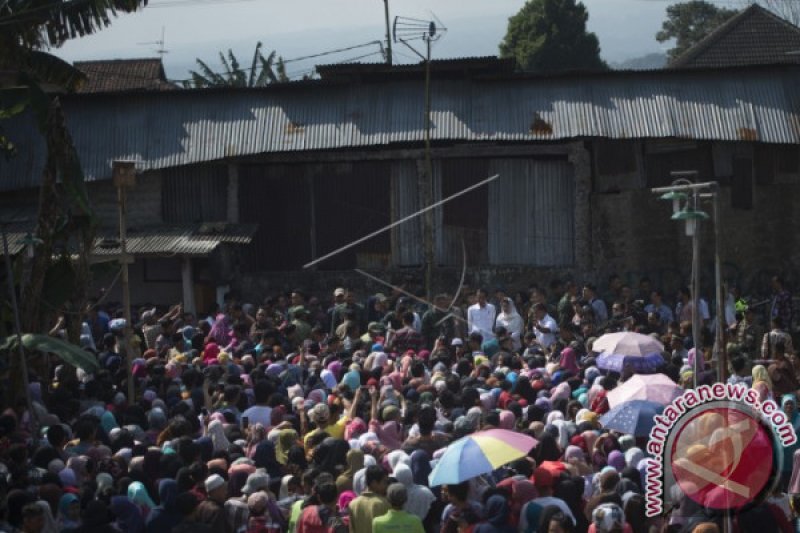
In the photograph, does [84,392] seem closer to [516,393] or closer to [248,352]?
[248,352]

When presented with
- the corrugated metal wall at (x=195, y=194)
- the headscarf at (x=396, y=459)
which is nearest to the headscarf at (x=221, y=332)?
the corrugated metal wall at (x=195, y=194)

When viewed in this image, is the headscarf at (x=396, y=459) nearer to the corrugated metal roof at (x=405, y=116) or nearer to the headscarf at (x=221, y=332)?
the headscarf at (x=221, y=332)

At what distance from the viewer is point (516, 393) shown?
15.4 meters

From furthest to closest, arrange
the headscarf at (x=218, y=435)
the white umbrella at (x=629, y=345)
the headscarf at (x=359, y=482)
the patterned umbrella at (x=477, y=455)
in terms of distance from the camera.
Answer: the white umbrella at (x=629, y=345)
the headscarf at (x=218, y=435)
the headscarf at (x=359, y=482)
the patterned umbrella at (x=477, y=455)

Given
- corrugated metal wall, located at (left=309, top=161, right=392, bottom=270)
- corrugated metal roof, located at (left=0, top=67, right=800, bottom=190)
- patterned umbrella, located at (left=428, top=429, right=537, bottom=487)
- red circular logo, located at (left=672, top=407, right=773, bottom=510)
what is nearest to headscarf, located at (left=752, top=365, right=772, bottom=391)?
patterned umbrella, located at (left=428, top=429, right=537, bottom=487)

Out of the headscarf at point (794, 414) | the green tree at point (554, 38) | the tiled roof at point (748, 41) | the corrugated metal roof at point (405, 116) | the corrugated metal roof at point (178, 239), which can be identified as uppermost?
the green tree at point (554, 38)

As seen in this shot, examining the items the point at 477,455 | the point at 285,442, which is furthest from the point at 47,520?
the point at 477,455

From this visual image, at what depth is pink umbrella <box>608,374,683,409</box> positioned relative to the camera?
13.9m

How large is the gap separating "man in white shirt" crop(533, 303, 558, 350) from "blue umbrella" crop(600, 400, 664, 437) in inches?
229

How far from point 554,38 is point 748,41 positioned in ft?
29.8

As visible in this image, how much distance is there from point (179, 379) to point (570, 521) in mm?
7323

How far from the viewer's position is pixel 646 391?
551 inches

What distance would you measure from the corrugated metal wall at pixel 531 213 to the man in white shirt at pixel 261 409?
10259 millimetres

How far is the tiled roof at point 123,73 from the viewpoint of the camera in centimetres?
3750
